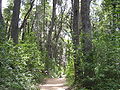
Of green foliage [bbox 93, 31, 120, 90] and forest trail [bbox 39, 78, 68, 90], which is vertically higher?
green foliage [bbox 93, 31, 120, 90]

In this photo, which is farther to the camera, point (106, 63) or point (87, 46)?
Answer: point (87, 46)

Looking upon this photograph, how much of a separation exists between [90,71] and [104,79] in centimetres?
92

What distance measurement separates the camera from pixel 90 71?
23.3 feet

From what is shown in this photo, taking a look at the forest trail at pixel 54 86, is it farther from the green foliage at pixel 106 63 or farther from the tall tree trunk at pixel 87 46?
the green foliage at pixel 106 63

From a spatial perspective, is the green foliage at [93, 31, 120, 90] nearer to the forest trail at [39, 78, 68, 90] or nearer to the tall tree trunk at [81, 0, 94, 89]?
the tall tree trunk at [81, 0, 94, 89]

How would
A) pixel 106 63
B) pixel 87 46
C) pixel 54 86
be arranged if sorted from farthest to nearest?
pixel 54 86 → pixel 87 46 → pixel 106 63

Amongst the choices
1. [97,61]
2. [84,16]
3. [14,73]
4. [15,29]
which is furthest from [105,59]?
[15,29]

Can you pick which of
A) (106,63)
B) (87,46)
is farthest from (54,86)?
(106,63)

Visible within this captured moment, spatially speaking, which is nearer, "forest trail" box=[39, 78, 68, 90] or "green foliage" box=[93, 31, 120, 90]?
"green foliage" box=[93, 31, 120, 90]

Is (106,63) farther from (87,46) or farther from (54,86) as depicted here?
(54,86)

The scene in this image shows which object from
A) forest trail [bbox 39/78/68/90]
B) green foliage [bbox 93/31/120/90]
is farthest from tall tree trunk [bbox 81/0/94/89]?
forest trail [bbox 39/78/68/90]

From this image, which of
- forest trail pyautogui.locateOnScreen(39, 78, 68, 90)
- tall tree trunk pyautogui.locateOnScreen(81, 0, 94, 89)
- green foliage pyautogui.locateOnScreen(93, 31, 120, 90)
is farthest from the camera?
forest trail pyautogui.locateOnScreen(39, 78, 68, 90)

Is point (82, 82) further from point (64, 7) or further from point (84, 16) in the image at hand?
point (64, 7)

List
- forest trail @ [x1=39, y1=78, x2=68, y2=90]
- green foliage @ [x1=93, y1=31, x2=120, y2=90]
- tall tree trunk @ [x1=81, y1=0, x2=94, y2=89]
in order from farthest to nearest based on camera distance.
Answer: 1. forest trail @ [x1=39, y1=78, x2=68, y2=90]
2. tall tree trunk @ [x1=81, y1=0, x2=94, y2=89]
3. green foliage @ [x1=93, y1=31, x2=120, y2=90]
